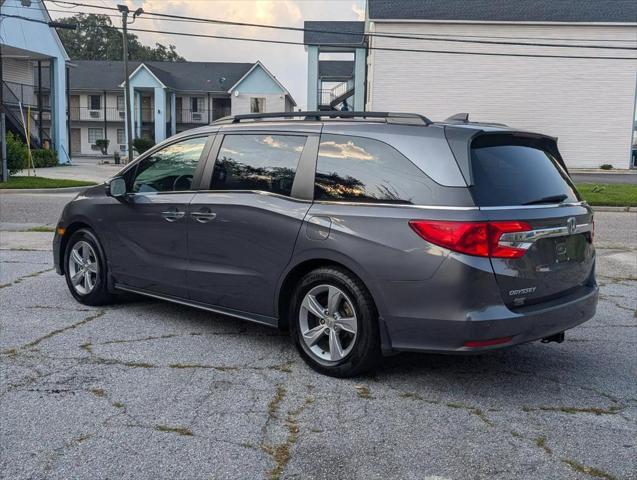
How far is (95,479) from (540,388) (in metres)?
2.87

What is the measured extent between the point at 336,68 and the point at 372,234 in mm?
49606

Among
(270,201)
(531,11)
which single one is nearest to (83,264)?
(270,201)

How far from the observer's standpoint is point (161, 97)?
57094 mm

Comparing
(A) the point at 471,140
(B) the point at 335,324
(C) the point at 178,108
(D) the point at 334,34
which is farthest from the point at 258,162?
(C) the point at 178,108

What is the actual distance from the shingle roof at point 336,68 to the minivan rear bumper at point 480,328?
47581 millimetres

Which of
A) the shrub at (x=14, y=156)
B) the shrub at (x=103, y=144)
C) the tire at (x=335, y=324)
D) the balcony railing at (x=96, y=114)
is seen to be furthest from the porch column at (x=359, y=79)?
the tire at (x=335, y=324)

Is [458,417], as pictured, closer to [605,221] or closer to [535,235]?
[535,235]

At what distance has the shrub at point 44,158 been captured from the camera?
32562 mm

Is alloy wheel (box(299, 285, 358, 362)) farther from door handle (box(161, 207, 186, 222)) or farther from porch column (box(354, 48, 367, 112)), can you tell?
porch column (box(354, 48, 367, 112))

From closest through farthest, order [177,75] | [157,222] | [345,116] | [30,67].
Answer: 1. [345,116]
2. [157,222]
3. [30,67]
4. [177,75]

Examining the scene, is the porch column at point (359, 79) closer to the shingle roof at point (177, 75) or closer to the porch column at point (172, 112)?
the shingle roof at point (177, 75)

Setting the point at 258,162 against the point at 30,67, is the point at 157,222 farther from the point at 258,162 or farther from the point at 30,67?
the point at 30,67

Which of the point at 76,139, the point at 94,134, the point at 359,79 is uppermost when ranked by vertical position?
the point at 359,79

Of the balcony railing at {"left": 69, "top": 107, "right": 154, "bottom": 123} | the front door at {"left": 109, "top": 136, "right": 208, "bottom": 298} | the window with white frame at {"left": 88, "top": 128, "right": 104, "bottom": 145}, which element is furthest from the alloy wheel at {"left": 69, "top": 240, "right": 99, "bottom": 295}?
the window with white frame at {"left": 88, "top": 128, "right": 104, "bottom": 145}
